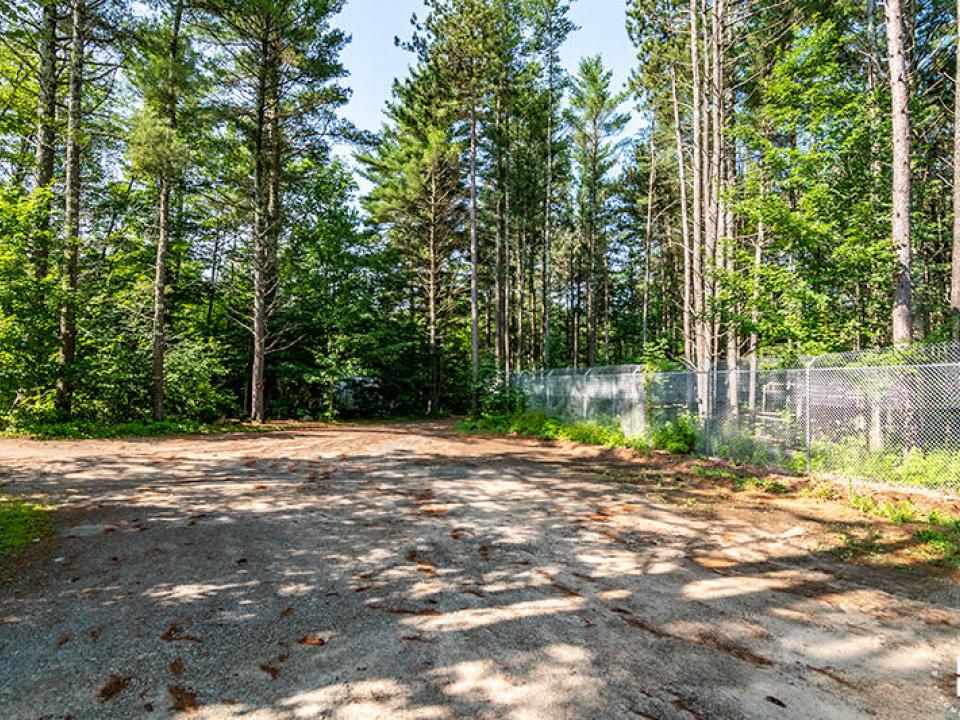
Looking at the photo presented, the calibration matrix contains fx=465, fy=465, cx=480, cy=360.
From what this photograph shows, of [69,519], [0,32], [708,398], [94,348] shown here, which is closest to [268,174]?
[0,32]

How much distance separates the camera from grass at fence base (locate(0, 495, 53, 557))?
13.1ft

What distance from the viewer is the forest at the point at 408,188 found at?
397 inches

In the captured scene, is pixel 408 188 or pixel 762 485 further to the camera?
pixel 408 188

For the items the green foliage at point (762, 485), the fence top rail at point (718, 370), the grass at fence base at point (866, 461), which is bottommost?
the green foliage at point (762, 485)

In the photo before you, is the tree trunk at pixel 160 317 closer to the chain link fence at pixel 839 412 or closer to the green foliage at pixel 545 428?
the green foliage at pixel 545 428

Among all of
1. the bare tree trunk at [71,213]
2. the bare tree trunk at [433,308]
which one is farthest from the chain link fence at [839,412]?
the bare tree trunk at [71,213]

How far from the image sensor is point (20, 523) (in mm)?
4469

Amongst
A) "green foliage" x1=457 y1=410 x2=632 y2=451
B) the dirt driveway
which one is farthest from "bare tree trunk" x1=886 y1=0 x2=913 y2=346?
"green foliage" x1=457 y1=410 x2=632 y2=451

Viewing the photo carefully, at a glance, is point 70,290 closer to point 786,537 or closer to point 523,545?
point 523,545

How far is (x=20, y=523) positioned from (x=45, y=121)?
462 inches

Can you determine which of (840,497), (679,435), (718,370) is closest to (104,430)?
(679,435)

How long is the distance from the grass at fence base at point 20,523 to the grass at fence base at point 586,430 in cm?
944

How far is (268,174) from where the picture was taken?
15.8 metres

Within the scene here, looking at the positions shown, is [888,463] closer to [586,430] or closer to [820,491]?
[820,491]
